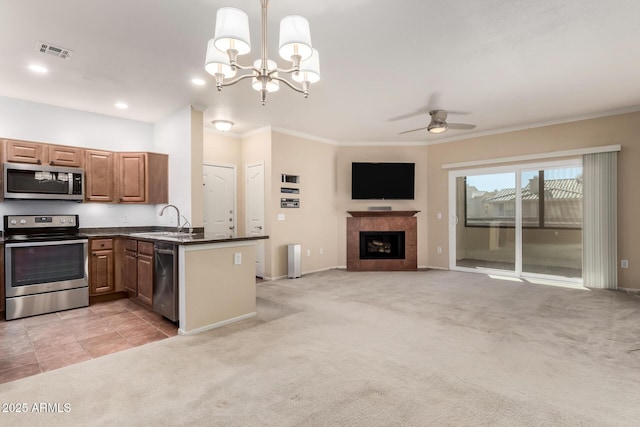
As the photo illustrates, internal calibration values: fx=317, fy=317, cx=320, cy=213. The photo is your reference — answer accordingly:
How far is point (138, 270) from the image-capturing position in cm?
397

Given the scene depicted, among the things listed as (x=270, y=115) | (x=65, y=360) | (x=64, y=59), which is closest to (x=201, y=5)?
(x=64, y=59)

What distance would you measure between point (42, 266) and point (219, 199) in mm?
2769

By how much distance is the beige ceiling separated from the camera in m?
2.44

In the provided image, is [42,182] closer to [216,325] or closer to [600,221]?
[216,325]

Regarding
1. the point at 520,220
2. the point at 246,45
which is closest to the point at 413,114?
the point at 520,220

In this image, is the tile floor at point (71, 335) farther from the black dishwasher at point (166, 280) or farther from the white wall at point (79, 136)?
the white wall at point (79, 136)

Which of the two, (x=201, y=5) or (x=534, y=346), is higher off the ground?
(x=201, y=5)

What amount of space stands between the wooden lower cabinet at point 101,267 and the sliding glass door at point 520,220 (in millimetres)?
5997

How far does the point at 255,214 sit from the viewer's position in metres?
5.99

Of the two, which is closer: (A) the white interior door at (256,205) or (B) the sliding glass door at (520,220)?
(B) the sliding glass door at (520,220)

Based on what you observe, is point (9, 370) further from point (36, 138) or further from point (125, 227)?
point (36, 138)

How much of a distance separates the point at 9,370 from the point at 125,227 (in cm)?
296

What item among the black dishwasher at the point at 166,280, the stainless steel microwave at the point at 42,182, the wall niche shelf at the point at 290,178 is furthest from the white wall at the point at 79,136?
the wall niche shelf at the point at 290,178

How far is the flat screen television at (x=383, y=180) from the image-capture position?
6.63m
